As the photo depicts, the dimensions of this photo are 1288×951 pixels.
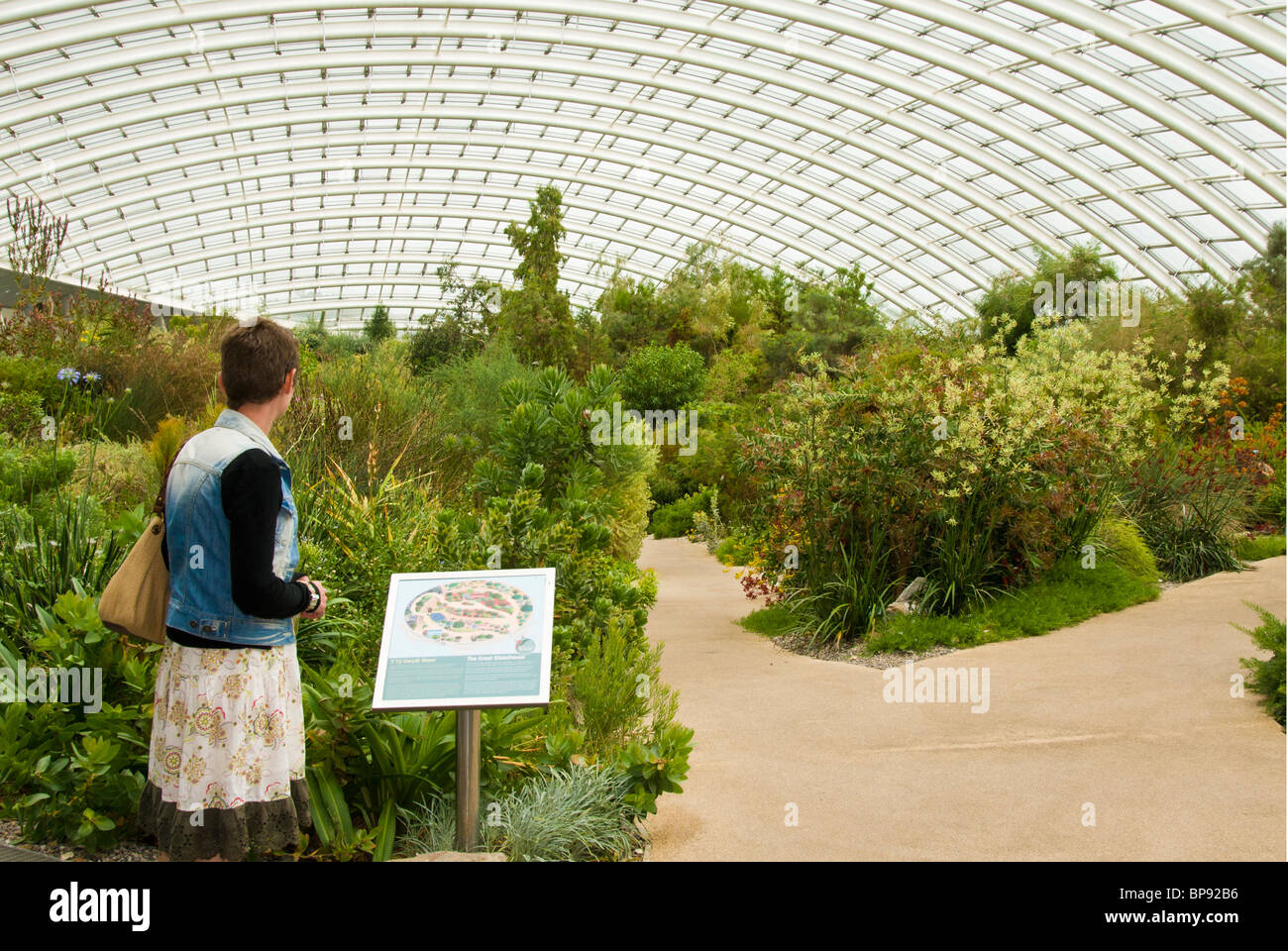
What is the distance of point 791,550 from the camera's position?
8.07m

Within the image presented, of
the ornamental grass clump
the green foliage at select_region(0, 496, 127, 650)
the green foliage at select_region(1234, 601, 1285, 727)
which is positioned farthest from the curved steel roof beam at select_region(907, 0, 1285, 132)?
the green foliage at select_region(0, 496, 127, 650)

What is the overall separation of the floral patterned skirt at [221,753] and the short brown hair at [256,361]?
2.17 feet

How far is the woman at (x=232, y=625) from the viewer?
8.22 feet

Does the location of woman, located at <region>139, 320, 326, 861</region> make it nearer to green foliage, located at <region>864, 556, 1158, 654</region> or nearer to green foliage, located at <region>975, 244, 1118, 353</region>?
green foliage, located at <region>864, 556, 1158, 654</region>

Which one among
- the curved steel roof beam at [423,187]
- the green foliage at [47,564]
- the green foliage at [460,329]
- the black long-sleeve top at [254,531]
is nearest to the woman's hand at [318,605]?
the black long-sleeve top at [254,531]

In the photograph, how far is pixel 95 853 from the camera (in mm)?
3170

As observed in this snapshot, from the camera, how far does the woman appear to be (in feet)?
8.22

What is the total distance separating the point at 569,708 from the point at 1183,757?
2851mm

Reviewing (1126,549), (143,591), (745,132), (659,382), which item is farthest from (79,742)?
(745,132)

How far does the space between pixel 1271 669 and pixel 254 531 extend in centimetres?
509

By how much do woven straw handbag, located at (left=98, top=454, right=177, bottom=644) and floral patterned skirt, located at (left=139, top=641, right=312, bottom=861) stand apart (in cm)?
9

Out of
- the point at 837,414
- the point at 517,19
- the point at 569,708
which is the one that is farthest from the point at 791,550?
the point at 517,19

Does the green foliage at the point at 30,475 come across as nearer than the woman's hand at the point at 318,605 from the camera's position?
No

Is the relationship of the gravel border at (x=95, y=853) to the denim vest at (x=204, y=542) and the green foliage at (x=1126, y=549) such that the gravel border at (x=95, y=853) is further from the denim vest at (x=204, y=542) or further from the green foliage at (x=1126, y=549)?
the green foliage at (x=1126, y=549)
